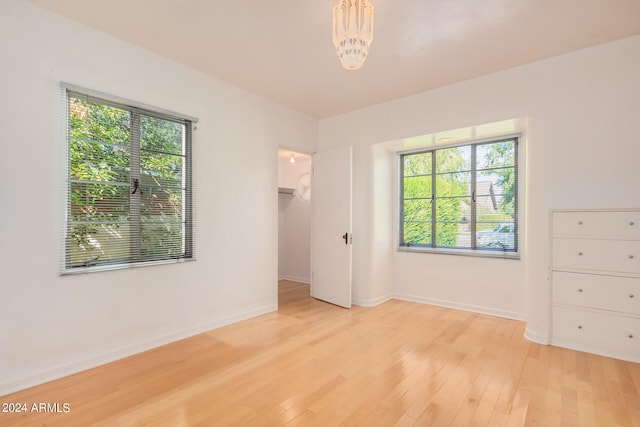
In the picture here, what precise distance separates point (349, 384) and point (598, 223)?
100 inches

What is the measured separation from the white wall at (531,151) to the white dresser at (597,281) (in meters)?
0.10

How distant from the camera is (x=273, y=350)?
268cm

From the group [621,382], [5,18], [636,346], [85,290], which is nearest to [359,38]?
[5,18]

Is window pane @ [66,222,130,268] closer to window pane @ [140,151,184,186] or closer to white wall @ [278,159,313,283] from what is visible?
window pane @ [140,151,184,186]

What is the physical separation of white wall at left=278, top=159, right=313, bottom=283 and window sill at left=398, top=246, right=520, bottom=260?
1.87 metres

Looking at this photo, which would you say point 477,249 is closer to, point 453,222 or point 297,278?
point 453,222

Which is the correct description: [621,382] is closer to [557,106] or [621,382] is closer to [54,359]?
[557,106]

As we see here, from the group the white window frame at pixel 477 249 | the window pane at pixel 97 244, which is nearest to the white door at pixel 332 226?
the white window frame at pixel 477 249

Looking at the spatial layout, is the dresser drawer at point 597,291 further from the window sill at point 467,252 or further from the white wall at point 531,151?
the window sill at point 467,252

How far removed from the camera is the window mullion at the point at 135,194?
2.66 meters

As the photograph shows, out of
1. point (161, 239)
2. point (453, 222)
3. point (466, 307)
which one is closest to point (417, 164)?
point (453, 222)

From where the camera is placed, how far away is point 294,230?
19.0ft

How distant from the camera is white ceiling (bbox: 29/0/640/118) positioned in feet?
7.04

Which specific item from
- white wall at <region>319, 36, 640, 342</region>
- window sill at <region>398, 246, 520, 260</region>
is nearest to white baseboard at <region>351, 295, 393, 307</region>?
white wall at <region>319, 36, 640, 342</region>
